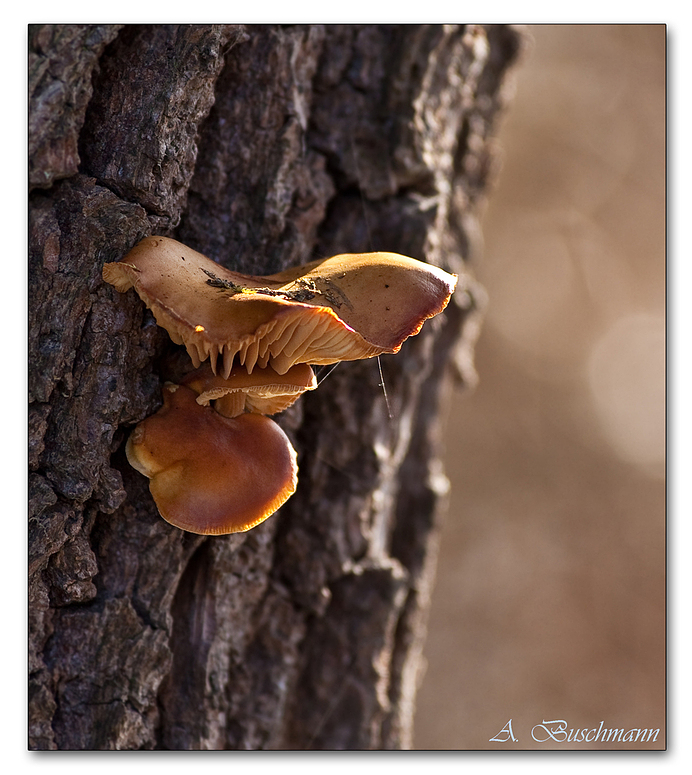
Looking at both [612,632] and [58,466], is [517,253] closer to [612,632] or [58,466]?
[612,632]

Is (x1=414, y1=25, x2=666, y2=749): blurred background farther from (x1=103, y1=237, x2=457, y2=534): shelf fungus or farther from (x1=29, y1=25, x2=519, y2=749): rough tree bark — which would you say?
(x1=103, y1=237, x2=457, y2=534): shelf fungus

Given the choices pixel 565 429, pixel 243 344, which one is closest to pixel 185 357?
pixel 243 344

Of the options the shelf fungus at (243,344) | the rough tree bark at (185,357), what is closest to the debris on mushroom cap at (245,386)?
the shelf fungus at (243,344)

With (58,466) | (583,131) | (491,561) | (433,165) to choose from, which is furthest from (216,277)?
(583,131)

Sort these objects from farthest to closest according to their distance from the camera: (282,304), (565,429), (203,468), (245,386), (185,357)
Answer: (565,429) < (185,357) < (203,468) < (245,386) < (282,304)

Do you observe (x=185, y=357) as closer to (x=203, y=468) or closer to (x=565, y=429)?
(x=203, y=468)
